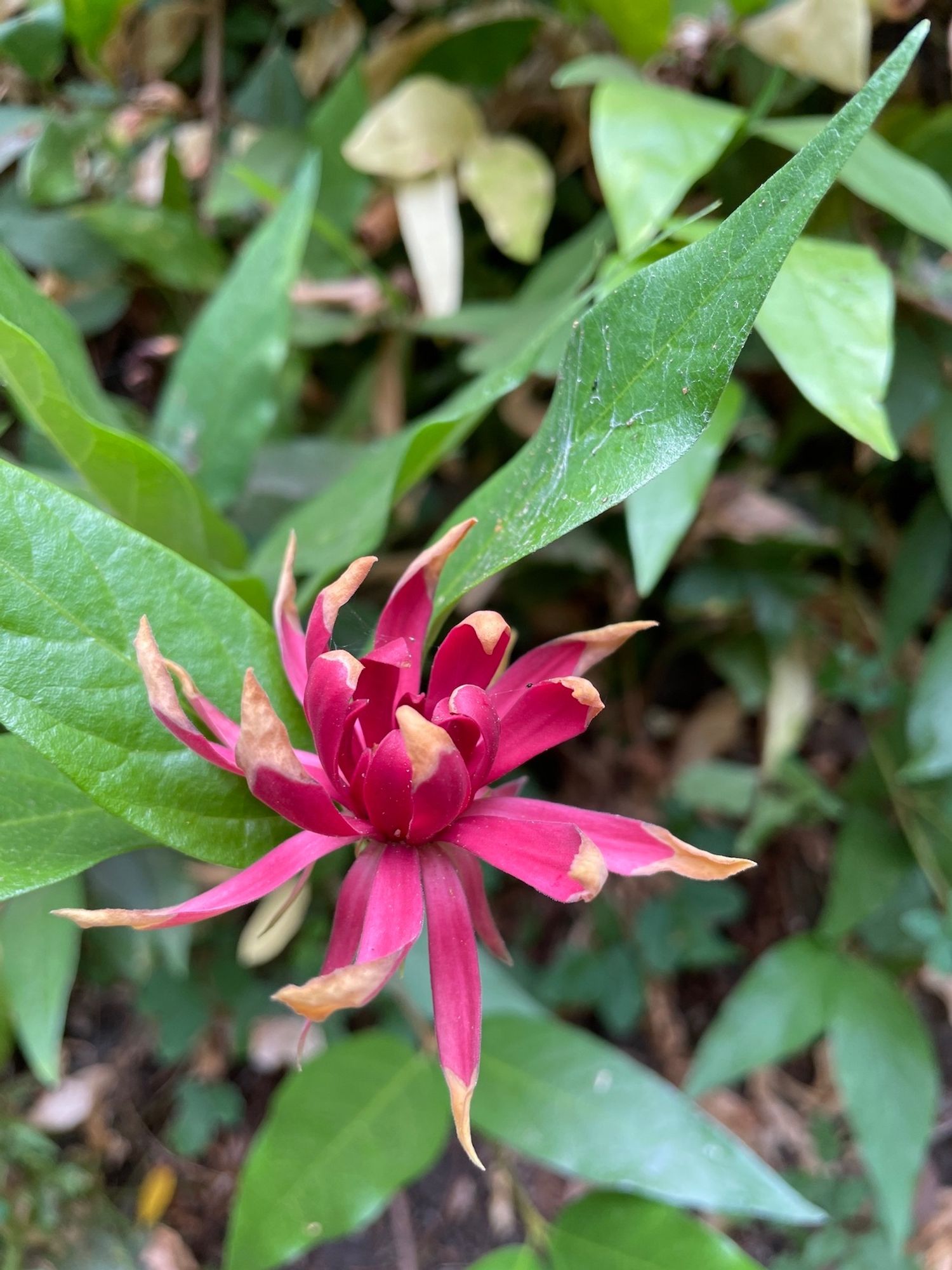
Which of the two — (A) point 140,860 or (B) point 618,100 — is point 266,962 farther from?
(B) point 618,100

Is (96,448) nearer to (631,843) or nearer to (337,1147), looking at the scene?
(631,843)

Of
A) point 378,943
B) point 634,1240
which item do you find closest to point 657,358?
point 378,943

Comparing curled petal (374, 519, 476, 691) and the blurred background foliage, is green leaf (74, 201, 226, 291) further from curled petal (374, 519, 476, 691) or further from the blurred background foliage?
curled petal (374, 519, 476, 691)

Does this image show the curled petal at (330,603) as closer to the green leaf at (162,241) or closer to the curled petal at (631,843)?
the curled petal at (631,843)

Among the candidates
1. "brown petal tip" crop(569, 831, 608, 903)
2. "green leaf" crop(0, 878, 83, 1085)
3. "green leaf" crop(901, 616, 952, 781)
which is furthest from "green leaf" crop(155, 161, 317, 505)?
"green leaf" crop(901, 616, 952, 781)

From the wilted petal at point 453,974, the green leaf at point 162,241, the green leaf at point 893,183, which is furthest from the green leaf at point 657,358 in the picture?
the green leaf at point 162,241
